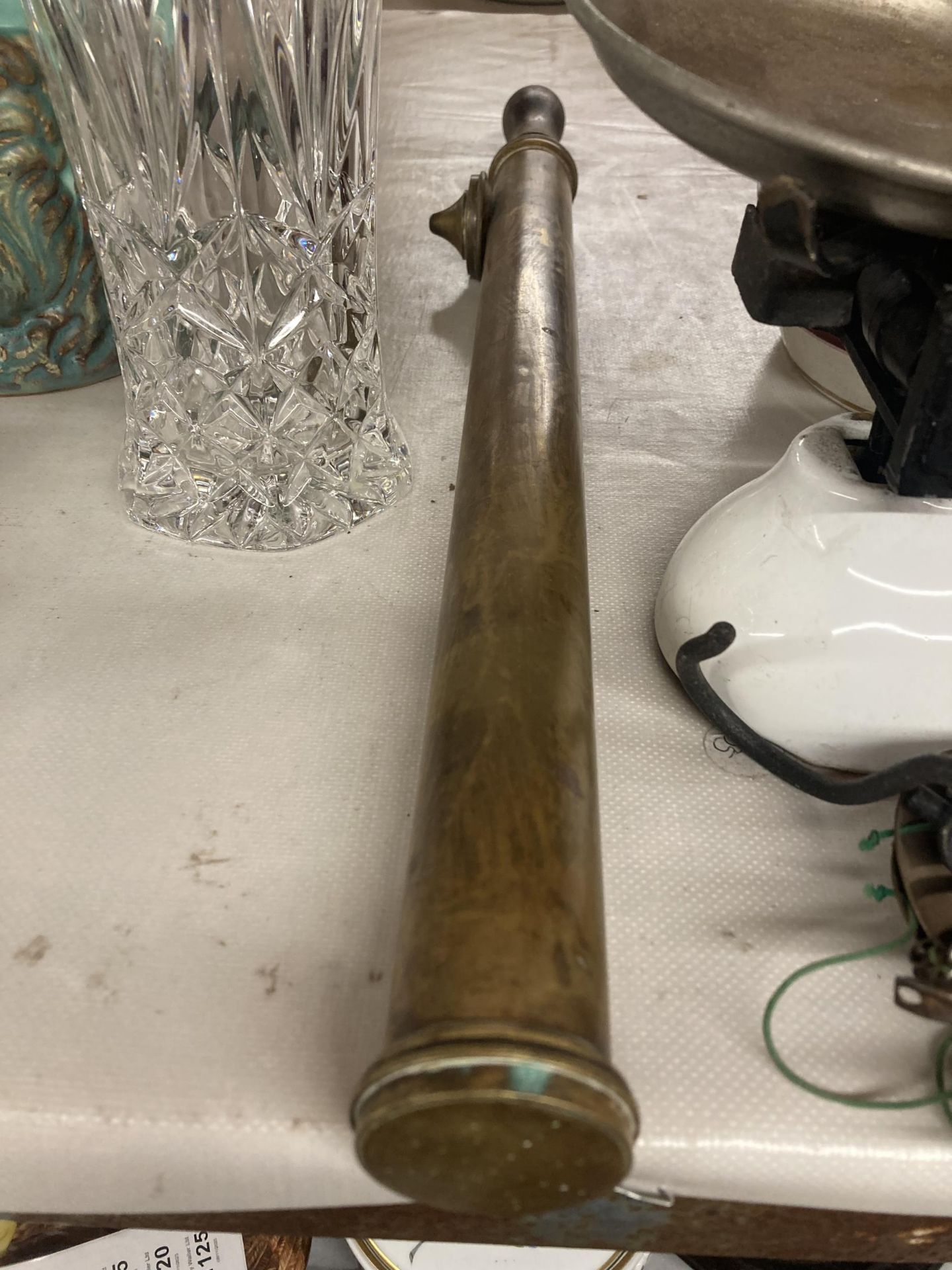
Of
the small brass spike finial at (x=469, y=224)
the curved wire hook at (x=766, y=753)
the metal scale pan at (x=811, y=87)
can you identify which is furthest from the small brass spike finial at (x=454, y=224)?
the curved wire hook at (x=766, y=753)

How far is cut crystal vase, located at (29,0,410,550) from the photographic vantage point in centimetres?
41

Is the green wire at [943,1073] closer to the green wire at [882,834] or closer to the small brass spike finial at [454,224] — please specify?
the green wire at [882,834]

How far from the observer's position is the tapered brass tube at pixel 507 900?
24cm

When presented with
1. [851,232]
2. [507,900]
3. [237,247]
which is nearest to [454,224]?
[237,247]

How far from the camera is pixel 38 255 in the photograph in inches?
20.5

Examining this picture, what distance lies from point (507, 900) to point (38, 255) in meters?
0.43

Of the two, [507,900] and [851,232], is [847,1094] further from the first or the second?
[851,232]

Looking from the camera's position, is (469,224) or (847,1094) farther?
(469,224)

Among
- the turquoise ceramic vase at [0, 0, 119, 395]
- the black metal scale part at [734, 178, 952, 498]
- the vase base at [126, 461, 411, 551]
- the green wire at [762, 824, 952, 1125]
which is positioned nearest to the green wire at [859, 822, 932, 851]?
the green wire at [762, 824, 952, 1125]

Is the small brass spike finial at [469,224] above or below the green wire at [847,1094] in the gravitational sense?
above

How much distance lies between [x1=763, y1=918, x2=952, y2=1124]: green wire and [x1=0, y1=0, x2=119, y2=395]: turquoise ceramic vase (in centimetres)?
48

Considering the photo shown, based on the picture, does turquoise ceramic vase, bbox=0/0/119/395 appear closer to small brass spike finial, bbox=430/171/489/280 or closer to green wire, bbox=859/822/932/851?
small brass spike finial, bbox=430/171/489/280

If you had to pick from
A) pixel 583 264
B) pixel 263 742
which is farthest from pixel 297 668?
pixel 583 264

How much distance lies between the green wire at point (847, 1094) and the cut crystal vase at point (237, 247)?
0.30 metres
